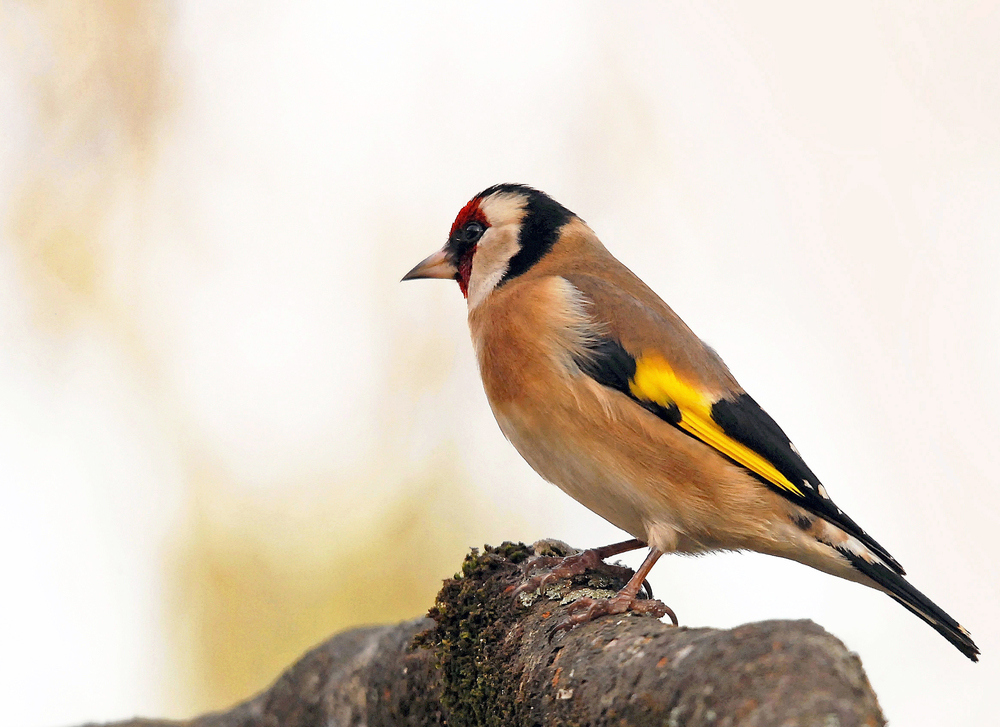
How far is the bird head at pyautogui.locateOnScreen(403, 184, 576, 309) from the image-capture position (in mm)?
4391

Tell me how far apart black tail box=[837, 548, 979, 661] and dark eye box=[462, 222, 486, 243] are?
2.18m

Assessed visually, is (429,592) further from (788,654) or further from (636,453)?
(788,654)

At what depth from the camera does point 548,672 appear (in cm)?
254

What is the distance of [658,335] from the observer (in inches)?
150

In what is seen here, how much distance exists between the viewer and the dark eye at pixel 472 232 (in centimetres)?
462

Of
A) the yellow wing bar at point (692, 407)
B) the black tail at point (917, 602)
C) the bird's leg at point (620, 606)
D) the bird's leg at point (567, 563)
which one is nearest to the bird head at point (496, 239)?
the yellow wing bar at point (692, 407)

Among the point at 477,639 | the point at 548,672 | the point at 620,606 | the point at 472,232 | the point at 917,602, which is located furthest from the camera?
the point at 472,232

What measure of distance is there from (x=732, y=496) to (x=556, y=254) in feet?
4.69

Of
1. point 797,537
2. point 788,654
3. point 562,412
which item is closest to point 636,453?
point 562,412

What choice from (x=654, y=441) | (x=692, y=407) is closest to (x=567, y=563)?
(x=654, y=441)

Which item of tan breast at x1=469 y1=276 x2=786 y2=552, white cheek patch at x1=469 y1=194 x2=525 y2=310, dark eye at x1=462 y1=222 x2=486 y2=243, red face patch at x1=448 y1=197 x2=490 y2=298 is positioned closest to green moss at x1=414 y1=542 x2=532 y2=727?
tan breast at x1=469 y1=276 x2=786 y2=552

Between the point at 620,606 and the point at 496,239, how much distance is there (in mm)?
2115

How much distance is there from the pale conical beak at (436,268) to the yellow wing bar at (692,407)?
130 cm

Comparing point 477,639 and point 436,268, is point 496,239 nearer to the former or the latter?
point 436,268
